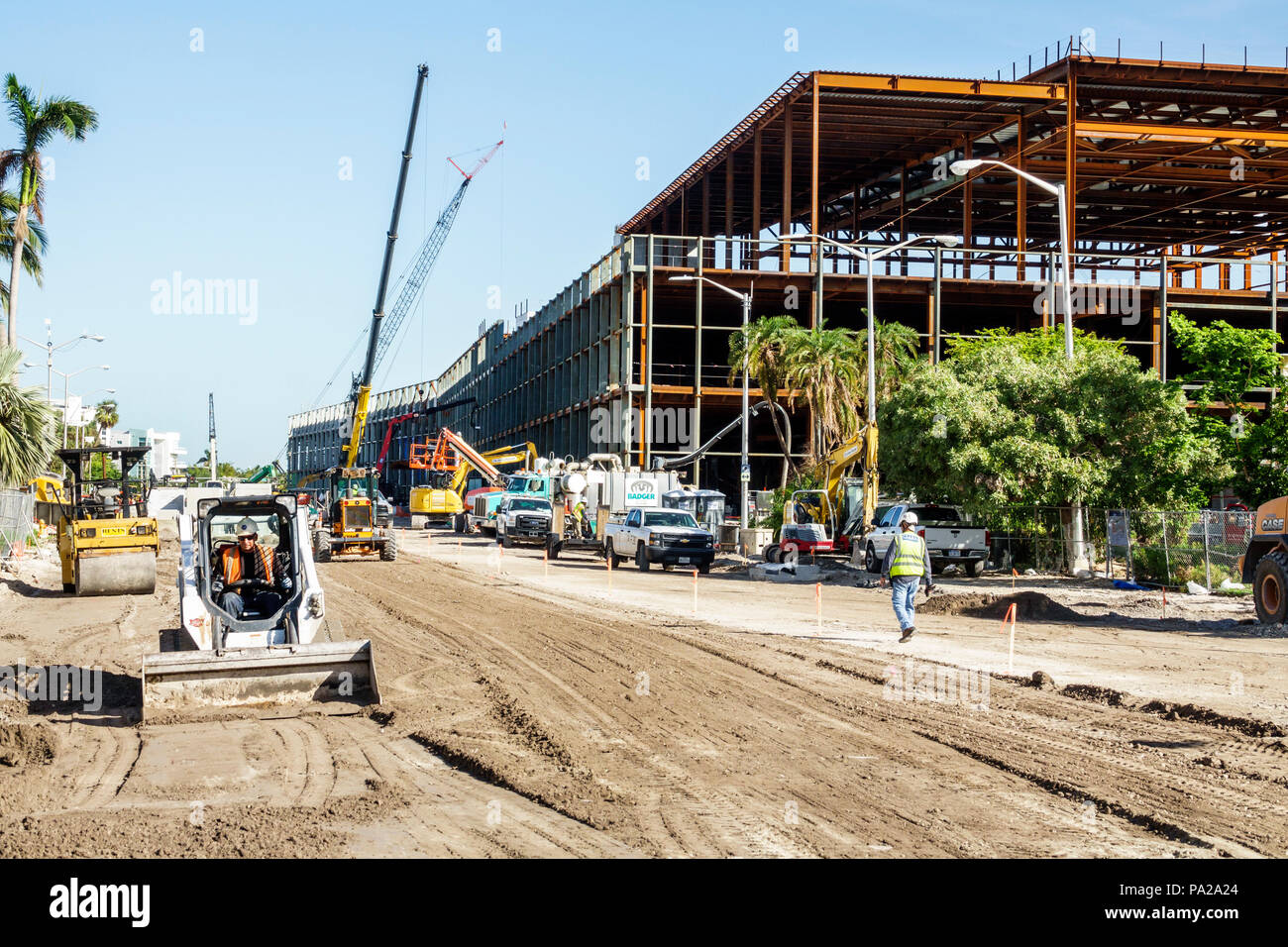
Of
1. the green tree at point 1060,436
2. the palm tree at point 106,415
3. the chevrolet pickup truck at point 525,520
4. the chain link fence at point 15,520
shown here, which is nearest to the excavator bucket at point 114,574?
the chain link fence at point 15,520

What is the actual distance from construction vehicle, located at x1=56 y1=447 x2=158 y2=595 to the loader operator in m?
13.0

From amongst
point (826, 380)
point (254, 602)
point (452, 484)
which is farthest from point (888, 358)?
point (254, 602)

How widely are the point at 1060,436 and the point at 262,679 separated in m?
23.6

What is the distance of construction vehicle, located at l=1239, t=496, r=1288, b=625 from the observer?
20.1 meters

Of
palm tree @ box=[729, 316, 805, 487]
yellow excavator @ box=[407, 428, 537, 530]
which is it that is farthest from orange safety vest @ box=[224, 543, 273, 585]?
yellow excavator @ box=[407, 428, 537, 530]

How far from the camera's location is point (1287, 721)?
36.4ft

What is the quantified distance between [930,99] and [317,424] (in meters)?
104

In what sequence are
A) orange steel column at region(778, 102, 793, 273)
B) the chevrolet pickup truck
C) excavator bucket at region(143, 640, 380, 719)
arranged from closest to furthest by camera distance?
1. excavator bucket at region(143, 640, 380, 719)
2. the chevrolet pickup truck
3. orange steel column at region(778, 102, 793, 273)

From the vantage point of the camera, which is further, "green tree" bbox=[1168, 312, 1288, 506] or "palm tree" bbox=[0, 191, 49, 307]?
"palm tree" bbox=[0, 191, 49, 307]

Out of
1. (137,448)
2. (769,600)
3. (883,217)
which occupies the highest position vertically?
(883,217)

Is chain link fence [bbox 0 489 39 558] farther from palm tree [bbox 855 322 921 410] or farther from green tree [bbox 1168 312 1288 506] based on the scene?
green tree [bbox 1168 312 1288 506]

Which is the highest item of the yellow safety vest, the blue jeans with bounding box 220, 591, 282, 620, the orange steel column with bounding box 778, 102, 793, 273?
the orange steel column with bounding box 778, 102, 793, 273
